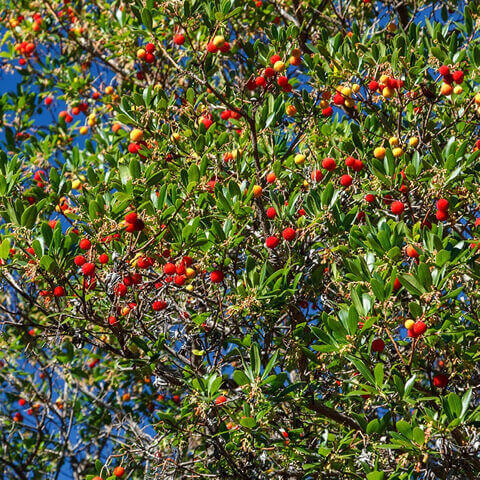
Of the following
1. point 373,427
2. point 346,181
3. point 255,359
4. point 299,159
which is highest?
point 299,159

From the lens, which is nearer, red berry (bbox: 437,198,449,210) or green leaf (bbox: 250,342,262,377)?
green leaf (bbox: 250,342,262,377)

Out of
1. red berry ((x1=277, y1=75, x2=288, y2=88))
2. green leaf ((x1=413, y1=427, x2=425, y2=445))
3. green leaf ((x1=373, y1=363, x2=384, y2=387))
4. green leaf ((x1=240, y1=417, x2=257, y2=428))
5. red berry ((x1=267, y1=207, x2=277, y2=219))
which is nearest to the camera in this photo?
green leaf ((x1=413, y1=427, x2=425, y2=445))

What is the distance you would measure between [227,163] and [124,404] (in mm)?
3457

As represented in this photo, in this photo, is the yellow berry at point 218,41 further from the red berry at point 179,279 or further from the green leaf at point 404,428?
the green leaf at point 404,428

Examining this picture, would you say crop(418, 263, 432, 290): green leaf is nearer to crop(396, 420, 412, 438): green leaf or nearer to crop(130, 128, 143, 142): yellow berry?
crop(396, 420, 412, 438): green leaf

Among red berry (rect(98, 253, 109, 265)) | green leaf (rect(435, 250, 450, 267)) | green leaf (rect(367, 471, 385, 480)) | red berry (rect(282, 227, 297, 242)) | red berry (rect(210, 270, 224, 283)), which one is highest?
red berry (rect(282, 227, 297, 242))

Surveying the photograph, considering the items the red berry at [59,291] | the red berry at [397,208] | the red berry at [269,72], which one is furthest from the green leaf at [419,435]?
the red berry at [269,72]

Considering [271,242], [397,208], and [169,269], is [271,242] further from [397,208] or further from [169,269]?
[397,208]

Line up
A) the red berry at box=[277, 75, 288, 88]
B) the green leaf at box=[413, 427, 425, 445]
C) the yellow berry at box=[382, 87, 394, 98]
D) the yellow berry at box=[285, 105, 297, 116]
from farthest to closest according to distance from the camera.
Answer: the yellow berry at box=[285, 105, 297, 116] → the red berry at box=[277, 75, 288, 88] → the yellow berry at box=[382, 87, 394, 98] → the green leaf at box=[413, 427, 425, 445]

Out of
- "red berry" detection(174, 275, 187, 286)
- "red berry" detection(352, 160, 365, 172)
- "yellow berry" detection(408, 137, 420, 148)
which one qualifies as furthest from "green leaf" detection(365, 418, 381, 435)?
"yellow berry" detection(408, 137, 420, 148)

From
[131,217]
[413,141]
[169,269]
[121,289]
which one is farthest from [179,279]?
[413,141]

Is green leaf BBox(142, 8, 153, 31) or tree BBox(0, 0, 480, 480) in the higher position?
green leaf BBox(142, 8, 153, 31)

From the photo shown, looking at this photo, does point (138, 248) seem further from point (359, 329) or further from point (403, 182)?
point (403, 182)

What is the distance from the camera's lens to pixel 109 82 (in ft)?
21.2
